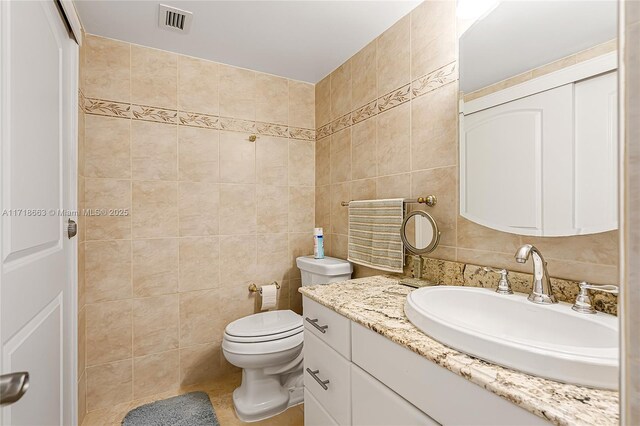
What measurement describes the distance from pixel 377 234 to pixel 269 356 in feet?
2.87

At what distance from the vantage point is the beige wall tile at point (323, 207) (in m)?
2.23

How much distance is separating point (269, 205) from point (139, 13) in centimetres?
128

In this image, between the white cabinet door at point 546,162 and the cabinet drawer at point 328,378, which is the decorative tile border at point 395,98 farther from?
the cabinet drawer at point 328,378

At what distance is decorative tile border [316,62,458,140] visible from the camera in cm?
135

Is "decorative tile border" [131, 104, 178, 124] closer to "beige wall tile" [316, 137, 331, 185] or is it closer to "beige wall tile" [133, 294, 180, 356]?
"beige wall tile" [316, 137, 331, 185]

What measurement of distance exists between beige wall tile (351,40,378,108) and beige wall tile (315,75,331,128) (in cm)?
30

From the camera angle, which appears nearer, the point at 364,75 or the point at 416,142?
the point at 416,142

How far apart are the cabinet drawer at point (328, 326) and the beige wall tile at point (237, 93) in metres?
1.42

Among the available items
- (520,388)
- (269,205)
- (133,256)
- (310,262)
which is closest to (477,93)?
(520,388)

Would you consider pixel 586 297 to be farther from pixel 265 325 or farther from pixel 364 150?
pixel 265 325

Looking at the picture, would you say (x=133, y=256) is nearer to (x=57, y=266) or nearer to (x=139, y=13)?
(x=57, y=266)

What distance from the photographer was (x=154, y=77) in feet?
6.22

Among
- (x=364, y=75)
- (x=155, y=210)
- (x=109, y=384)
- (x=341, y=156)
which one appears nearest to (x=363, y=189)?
(x=341, y=156)

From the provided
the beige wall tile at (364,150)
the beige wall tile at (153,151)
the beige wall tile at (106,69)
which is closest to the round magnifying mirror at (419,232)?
the beige wall tile at (364,150)
